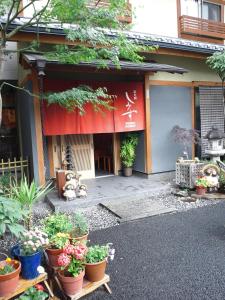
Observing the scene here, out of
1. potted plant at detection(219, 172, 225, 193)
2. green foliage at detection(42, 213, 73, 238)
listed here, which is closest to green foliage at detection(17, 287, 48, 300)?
green foliage at detection(42, 213, 73, 238)

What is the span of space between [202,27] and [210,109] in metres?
3.95

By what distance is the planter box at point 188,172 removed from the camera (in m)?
7.44

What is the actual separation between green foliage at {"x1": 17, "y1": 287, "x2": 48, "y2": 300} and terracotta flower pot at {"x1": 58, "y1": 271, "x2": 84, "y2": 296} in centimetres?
24

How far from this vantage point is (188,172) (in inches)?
Result: 296

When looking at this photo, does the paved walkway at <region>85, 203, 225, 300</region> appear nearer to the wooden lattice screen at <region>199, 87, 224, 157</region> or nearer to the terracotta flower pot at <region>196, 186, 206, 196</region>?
the terracotta flower pot at <region>196, 186, 206, 196</region>

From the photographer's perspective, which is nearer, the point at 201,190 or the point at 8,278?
the point at 8,278

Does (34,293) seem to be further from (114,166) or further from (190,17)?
(190,17)

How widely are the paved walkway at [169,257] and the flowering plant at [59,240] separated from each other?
670mm

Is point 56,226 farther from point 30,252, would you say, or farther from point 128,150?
point 128,150

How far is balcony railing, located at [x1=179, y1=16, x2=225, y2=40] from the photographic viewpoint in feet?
35.8

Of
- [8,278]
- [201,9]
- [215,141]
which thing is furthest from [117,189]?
[201,9]

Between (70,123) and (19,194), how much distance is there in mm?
3196

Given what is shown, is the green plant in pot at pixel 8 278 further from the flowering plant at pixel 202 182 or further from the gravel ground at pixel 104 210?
the flowering plant at pixel 202 182

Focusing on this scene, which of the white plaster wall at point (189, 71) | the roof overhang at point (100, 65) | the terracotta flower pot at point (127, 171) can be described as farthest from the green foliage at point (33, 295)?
the white plaster wall at point (189, 71)
